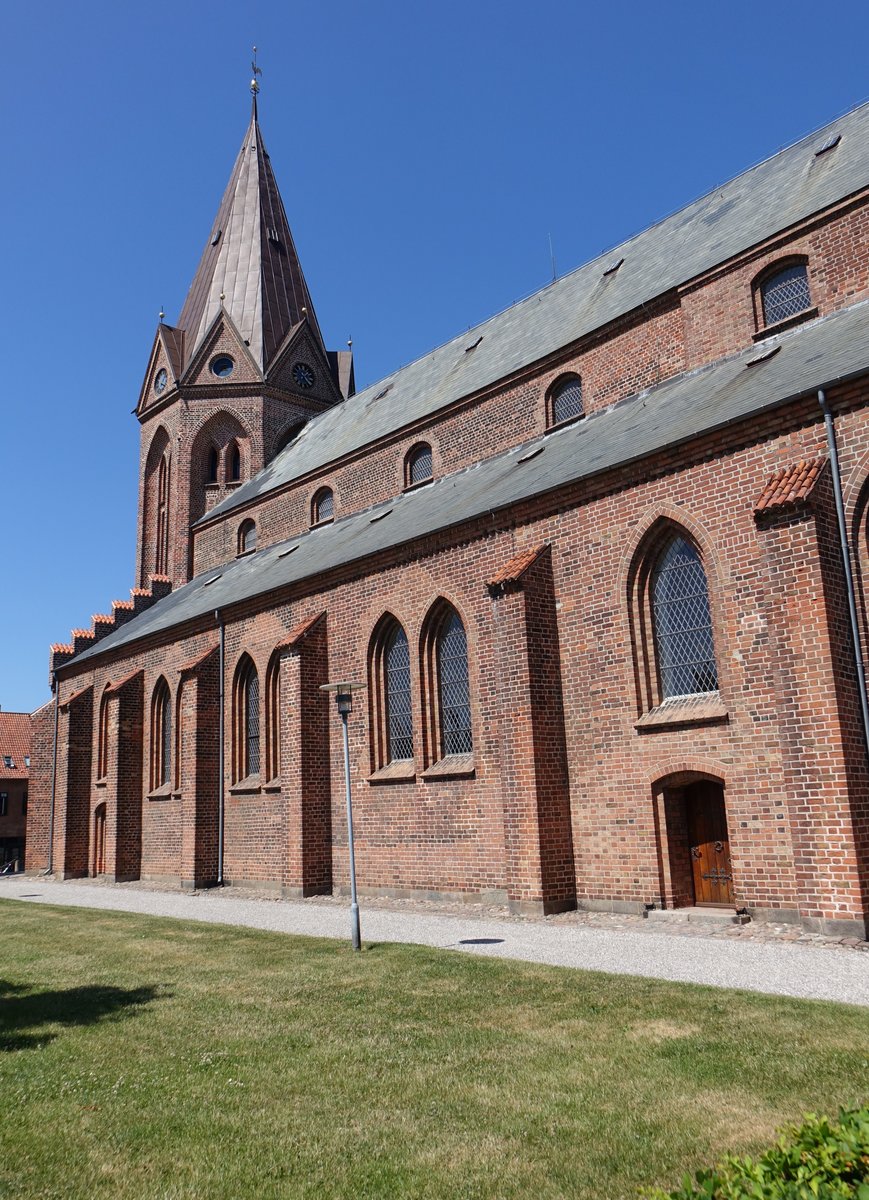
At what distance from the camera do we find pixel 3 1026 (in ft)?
25.1

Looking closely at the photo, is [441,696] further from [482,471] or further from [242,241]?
[242,241]

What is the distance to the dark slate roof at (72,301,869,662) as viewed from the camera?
12.7 metres

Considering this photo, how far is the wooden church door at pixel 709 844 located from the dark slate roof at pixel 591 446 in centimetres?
483

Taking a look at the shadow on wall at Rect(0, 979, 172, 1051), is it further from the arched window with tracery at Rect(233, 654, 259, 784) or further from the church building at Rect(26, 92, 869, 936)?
the arched window with tracery at Rect(233, 654, 259, 784)

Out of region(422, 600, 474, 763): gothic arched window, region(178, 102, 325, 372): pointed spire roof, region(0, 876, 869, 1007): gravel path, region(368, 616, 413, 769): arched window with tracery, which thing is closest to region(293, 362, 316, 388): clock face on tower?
region(178, 102, 325, 372): pointed spire roof

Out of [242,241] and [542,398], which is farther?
[242,241]

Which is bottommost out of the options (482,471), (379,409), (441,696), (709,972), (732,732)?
(709,972)

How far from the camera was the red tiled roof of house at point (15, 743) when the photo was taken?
153 ft

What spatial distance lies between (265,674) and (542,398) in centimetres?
853

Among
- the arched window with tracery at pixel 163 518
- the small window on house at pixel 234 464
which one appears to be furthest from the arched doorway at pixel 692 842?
the arched window with tracery at pixel 163 518

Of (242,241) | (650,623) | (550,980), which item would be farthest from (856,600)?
(242,241)

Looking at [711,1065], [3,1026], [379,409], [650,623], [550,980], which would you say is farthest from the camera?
[379,409]

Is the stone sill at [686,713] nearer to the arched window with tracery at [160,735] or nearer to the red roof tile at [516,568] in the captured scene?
the red roof tile at [516,568]

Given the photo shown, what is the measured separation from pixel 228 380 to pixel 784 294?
22.7 meters
